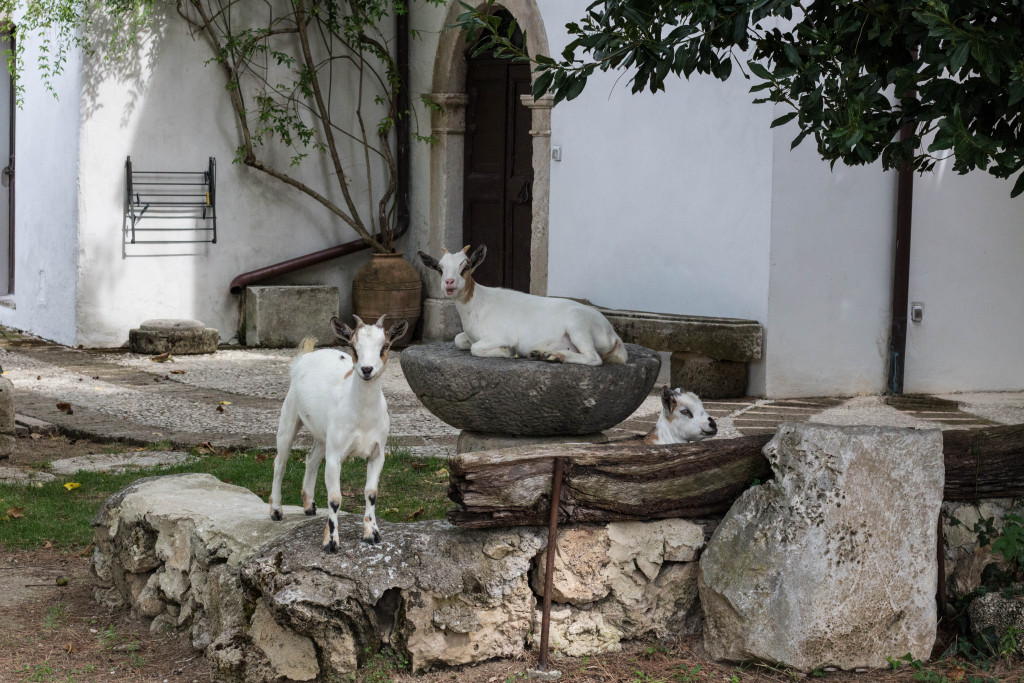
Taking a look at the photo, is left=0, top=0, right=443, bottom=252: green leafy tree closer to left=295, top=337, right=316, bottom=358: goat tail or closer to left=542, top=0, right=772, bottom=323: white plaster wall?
left=542, top=0, right=772, bottom=323: white plaster wall

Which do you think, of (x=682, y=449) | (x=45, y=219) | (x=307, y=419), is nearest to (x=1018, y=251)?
(x=682, y=449)

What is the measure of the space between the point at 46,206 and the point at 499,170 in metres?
4.77

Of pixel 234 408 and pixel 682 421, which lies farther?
pixel 234 408

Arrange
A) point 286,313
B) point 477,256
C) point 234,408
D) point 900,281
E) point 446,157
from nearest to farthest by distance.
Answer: point 477,256 < point 234,408 < point 900,281 < point 286,313 < point 446,157

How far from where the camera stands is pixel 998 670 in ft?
12.9

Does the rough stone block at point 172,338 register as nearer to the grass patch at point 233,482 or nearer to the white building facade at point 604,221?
the white building facade at point 604,221

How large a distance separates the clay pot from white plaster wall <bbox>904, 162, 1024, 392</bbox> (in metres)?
5.21

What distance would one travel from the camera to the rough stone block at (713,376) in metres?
8.80

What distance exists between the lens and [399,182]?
42.1ft

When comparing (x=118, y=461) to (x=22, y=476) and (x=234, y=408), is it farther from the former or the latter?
(x=234, y=408)

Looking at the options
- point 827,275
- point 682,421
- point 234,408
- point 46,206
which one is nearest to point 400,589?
point 682,421

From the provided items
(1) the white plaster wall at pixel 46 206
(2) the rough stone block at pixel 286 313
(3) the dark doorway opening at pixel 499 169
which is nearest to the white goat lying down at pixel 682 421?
(3) the dark doorway opening at pixel 499 169

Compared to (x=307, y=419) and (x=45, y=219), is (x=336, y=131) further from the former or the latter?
(x=307, y=419)

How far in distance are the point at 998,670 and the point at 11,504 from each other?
4.65m
